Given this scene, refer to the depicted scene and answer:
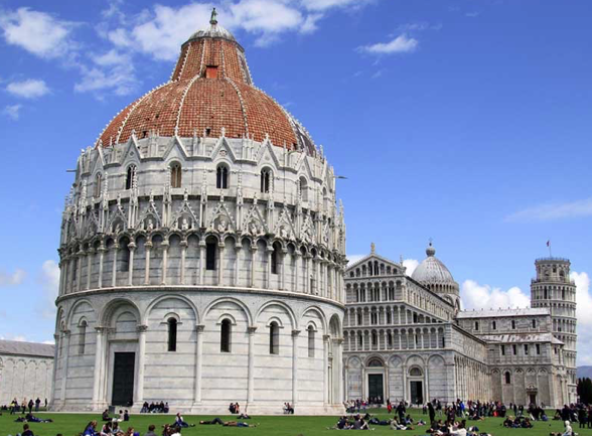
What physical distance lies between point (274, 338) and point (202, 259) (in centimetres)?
712

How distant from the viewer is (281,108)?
59.8 meters

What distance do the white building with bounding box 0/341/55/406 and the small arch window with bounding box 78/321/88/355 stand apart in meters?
56.2

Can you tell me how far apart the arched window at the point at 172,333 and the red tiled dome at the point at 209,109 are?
13.0 meters

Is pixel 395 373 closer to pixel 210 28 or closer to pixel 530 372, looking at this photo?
pixel 530 372

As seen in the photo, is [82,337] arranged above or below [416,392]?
above

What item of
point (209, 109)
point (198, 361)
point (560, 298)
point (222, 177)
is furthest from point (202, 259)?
point (560, 298)

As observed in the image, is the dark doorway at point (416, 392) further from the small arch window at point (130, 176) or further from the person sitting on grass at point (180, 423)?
the person sitting on grass at point (180, 423)

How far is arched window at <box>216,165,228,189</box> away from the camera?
51750mm

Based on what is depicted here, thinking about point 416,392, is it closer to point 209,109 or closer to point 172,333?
point 172,333

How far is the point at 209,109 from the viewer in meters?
A: 54.5

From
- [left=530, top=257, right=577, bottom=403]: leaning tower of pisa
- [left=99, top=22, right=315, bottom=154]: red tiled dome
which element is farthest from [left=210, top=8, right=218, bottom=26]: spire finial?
[left=530, top=257, right=577, bottom=403]: leaning tower of pisa

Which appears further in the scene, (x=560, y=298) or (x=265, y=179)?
(x=560, y=298)

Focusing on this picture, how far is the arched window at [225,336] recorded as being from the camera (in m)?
48.9

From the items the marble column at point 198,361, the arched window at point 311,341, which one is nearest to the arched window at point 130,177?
the marble column at point 198,361
